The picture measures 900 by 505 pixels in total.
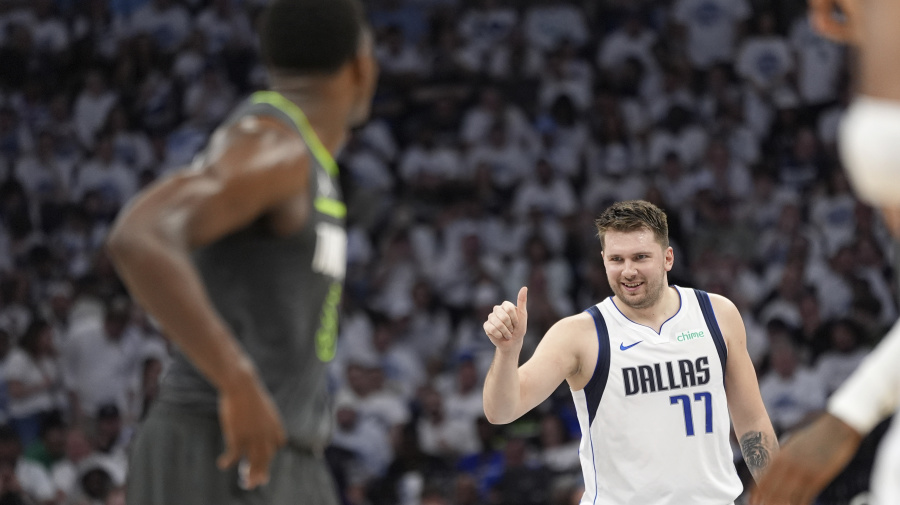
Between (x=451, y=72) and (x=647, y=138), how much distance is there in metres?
2.68

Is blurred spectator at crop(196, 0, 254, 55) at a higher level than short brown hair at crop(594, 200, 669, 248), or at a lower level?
lower

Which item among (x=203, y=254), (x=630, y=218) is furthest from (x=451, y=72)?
(x=203, y=254)

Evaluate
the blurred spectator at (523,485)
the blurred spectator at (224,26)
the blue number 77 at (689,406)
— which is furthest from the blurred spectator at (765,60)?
the blue number 77 at (689,406)

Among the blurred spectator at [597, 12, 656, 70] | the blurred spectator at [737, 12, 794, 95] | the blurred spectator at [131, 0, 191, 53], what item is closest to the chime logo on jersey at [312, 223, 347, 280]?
the blurred spectator at [737, 12, 794, 95]

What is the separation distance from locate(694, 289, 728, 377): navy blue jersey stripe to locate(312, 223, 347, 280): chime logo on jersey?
286cm

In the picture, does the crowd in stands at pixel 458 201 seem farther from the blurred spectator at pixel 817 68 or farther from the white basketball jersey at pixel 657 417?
the white basketball jersey at pixel 657 417

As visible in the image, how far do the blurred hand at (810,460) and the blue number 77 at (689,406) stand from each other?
250 cm

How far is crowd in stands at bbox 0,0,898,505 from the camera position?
32.2 ft

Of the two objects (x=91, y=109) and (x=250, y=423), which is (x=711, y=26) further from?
(x=250, y=423)

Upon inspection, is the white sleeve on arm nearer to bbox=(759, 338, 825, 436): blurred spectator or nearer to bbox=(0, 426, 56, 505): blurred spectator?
bbox=(759, 338, 825, 436): blurred spectator

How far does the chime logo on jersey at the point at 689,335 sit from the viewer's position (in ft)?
17.0

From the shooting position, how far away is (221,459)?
8.16ft

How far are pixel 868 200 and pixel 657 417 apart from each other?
2.81 meters

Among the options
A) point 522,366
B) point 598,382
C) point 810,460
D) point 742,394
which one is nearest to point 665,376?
point 598,382
